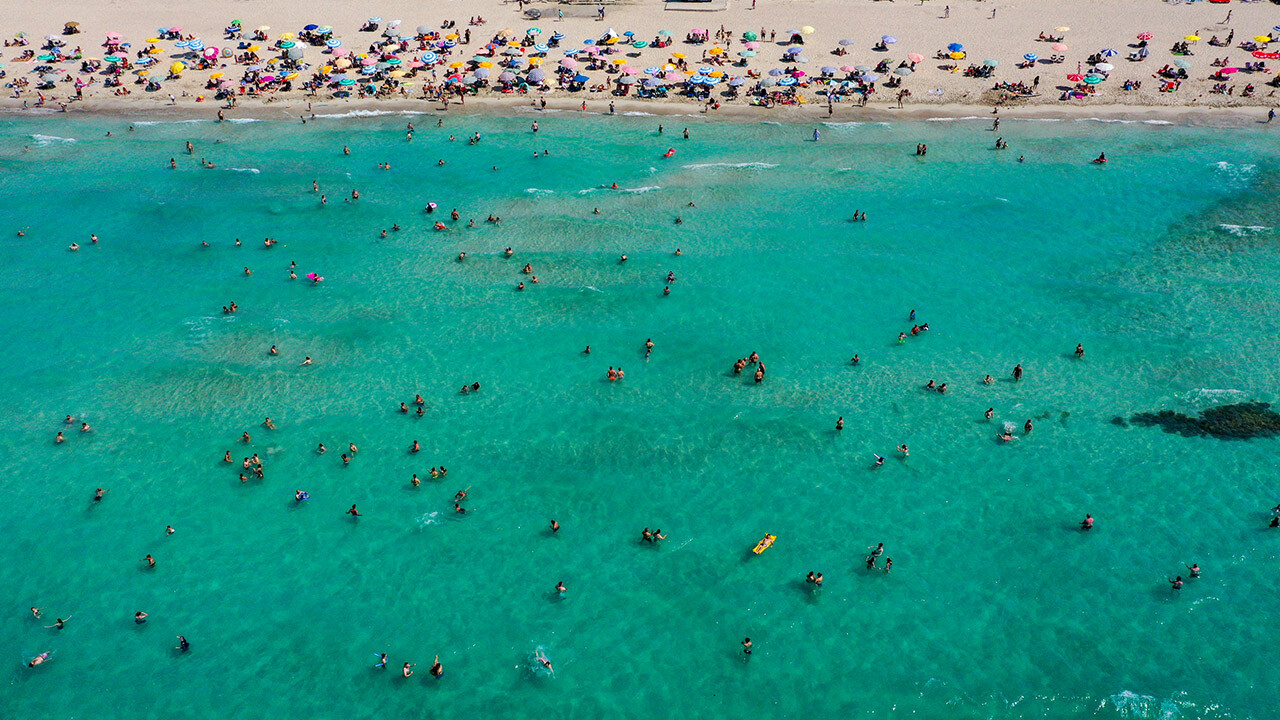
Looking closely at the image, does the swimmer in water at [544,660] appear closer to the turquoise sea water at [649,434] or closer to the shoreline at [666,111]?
the turquoise sea water at [649,434]

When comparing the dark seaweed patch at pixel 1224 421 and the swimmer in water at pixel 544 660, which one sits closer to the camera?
the swimmer in water at pixel 544 660

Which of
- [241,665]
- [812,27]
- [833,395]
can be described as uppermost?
[812,27]

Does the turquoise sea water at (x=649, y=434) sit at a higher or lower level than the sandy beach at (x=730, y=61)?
lower

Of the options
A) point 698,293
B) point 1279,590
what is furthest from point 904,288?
point 1279,590

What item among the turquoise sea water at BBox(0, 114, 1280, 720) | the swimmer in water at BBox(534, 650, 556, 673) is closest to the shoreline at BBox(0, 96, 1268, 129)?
the turquoise sea water at BBox(0, 114, 1280, 720)

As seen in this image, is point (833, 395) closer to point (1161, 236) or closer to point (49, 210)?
point (1161, 236)

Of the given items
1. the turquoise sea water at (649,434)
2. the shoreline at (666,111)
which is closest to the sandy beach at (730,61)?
the shoreline at (666,111)
